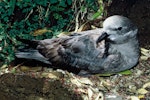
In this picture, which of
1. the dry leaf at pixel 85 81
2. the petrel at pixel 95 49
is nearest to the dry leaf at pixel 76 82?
the dry leaf at pixel 85 81

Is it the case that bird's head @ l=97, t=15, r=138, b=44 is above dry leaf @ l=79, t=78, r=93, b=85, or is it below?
above

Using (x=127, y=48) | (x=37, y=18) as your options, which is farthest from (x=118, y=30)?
(x=37, y=18)

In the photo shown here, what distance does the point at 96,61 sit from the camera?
627cm

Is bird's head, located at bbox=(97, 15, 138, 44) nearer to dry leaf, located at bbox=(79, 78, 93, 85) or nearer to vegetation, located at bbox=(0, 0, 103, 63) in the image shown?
dry leaf, located at bbox=(79, 78, 93, 85)

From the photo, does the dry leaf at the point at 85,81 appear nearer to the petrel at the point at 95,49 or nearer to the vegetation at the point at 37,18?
the petrel at the point at 95,49

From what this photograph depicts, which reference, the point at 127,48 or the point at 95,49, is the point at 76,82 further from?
the point at 127,48

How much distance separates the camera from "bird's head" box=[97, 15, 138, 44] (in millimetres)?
6188

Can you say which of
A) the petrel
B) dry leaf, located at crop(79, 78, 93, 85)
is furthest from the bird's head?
dry leaf, located at crop(79, 78, 93, 85)

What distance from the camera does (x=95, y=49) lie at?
6277mm

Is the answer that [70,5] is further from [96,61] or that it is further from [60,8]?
[96,61]

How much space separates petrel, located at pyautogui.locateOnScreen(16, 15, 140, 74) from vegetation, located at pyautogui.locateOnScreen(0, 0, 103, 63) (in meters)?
0.35

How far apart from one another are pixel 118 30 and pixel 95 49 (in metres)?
0.39

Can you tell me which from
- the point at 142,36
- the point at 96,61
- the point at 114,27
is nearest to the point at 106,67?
the point at 96,61

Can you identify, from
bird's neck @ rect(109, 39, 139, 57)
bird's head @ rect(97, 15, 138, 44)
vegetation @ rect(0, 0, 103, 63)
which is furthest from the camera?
vegetation @ rect(0, 0, 103, 63)
